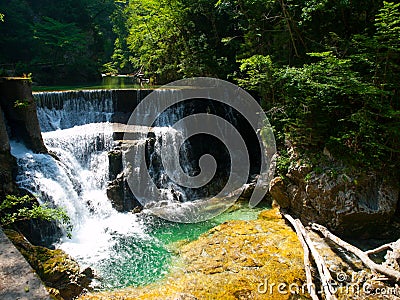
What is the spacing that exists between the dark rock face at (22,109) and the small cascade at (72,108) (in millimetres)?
1478

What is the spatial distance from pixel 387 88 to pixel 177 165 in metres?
6.69

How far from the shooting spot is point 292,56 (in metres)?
9.71

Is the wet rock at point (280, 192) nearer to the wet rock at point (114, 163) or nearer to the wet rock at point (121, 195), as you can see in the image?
the wet rock at point (121, 195)

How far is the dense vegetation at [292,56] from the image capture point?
21.2 ft

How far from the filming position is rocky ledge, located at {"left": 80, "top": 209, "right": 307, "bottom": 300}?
5.03 m

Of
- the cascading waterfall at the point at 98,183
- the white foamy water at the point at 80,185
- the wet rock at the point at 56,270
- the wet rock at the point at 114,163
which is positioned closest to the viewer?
the wet rock at the point at 56,270

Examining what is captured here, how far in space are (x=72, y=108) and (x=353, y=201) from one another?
32.5ft

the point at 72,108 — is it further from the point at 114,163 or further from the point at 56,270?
the point at 56,270

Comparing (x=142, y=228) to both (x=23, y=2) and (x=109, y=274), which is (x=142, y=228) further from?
(x=23, y=2)

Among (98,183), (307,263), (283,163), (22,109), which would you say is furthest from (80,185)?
(307,263)

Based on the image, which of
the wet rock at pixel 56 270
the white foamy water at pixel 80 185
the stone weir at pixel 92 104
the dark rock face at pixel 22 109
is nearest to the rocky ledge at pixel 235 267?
the wet rock at pixel 56 270

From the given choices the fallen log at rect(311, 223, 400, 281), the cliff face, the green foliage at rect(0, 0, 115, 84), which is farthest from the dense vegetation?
the cliff face

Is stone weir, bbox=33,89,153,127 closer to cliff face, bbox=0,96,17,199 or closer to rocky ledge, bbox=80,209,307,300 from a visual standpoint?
cliff face, bbox=0,96,17,199

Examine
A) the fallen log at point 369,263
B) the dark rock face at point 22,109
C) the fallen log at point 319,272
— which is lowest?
the fallen log at point 319,272
